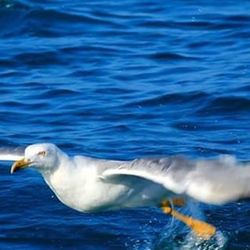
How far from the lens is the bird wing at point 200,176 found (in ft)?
30.5

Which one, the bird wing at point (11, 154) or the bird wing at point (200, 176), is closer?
the bird wing at point (200, 176)

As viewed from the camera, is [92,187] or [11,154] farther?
[11,154]

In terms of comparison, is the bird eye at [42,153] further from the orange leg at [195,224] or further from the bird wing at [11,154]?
the orange leg at [195,224]

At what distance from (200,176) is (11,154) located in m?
2.14

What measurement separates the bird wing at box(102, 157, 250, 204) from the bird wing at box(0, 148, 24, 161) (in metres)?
1.27

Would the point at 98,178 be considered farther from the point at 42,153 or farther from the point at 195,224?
the point at 195,224

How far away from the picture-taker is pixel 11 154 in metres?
11.0

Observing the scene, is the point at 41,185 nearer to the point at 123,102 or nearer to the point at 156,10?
the point at 123,102

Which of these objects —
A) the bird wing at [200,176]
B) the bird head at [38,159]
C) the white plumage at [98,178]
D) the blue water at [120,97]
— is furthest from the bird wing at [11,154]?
the bird wing at [200,176]

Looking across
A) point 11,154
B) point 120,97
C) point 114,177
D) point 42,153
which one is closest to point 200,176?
point 114,177

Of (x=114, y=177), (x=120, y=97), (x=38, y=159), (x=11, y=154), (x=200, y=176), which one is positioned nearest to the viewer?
(x=200, y=176)

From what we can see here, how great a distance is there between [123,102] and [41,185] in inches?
125

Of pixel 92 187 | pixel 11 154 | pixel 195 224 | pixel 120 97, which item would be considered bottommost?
pixel 120 97

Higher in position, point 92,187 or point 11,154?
point 11,154
